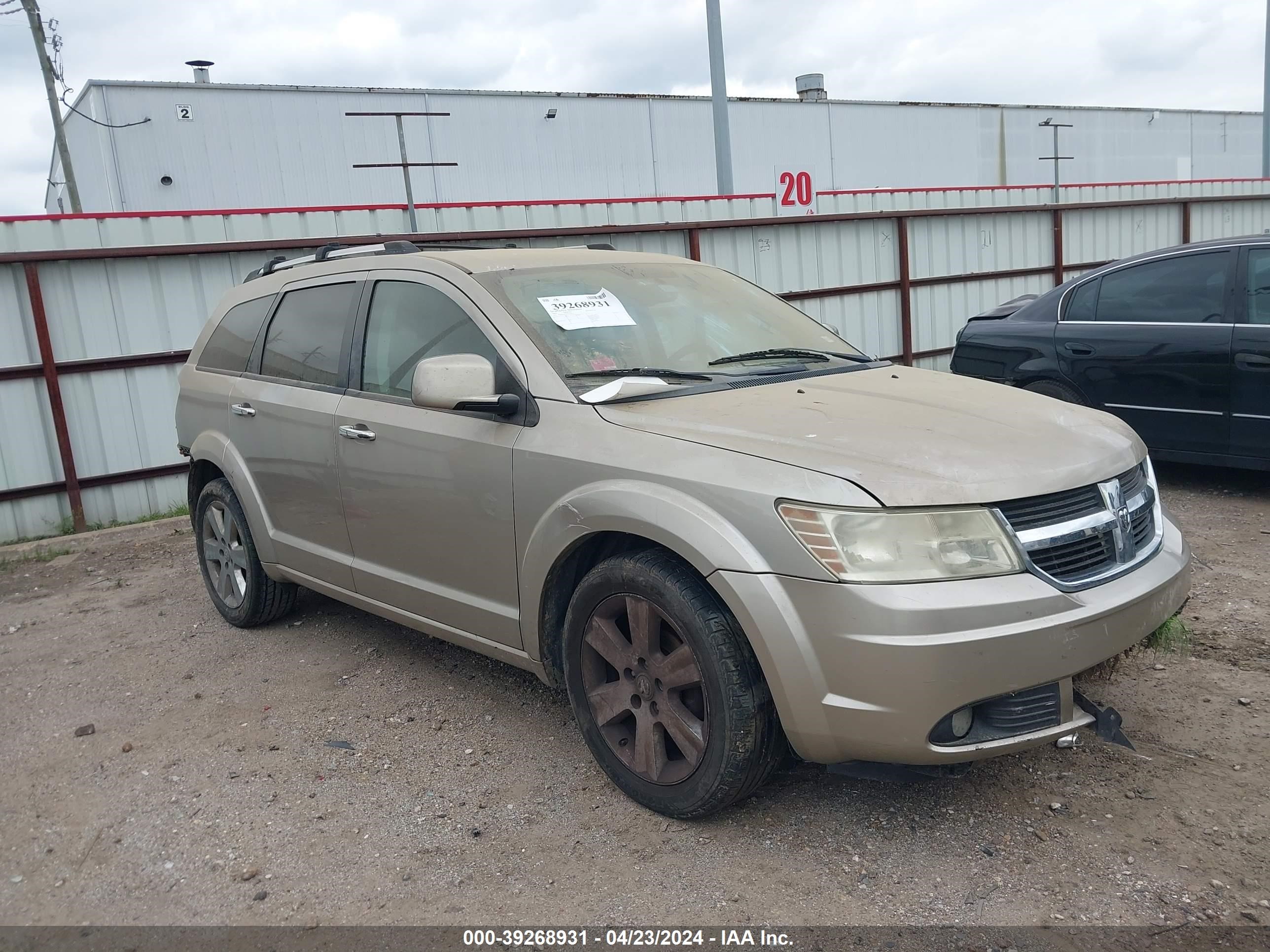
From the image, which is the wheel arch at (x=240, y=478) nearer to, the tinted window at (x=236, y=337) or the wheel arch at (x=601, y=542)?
the tinted window at (x=236, y=337)

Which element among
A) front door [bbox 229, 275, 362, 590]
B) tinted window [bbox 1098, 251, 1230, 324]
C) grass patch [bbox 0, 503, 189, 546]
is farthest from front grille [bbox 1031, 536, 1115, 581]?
grass patch [bbox 0, 503, 189, 546]

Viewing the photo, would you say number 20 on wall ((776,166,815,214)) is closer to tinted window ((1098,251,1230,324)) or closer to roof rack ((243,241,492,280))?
tinted window ((1098,251,1230,324))

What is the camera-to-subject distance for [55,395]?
7586mm

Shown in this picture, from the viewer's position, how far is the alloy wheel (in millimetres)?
5070

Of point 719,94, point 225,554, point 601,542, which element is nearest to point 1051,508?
point 601,542

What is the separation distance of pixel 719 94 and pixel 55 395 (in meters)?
8.81

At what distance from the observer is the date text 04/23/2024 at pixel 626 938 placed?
Result: 2.51 meters

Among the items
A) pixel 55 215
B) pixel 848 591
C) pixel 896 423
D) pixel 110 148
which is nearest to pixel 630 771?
pixel 848 591

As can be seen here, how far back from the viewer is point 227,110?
78.1 ft

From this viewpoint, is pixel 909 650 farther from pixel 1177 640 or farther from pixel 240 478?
pixel 240 478

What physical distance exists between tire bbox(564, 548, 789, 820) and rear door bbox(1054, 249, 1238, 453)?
468 centimetres

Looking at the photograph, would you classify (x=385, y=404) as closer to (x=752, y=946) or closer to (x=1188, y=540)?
(x=752, y=946)

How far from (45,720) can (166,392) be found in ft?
14.7

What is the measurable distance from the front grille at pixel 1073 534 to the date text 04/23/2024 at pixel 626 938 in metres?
1.15
